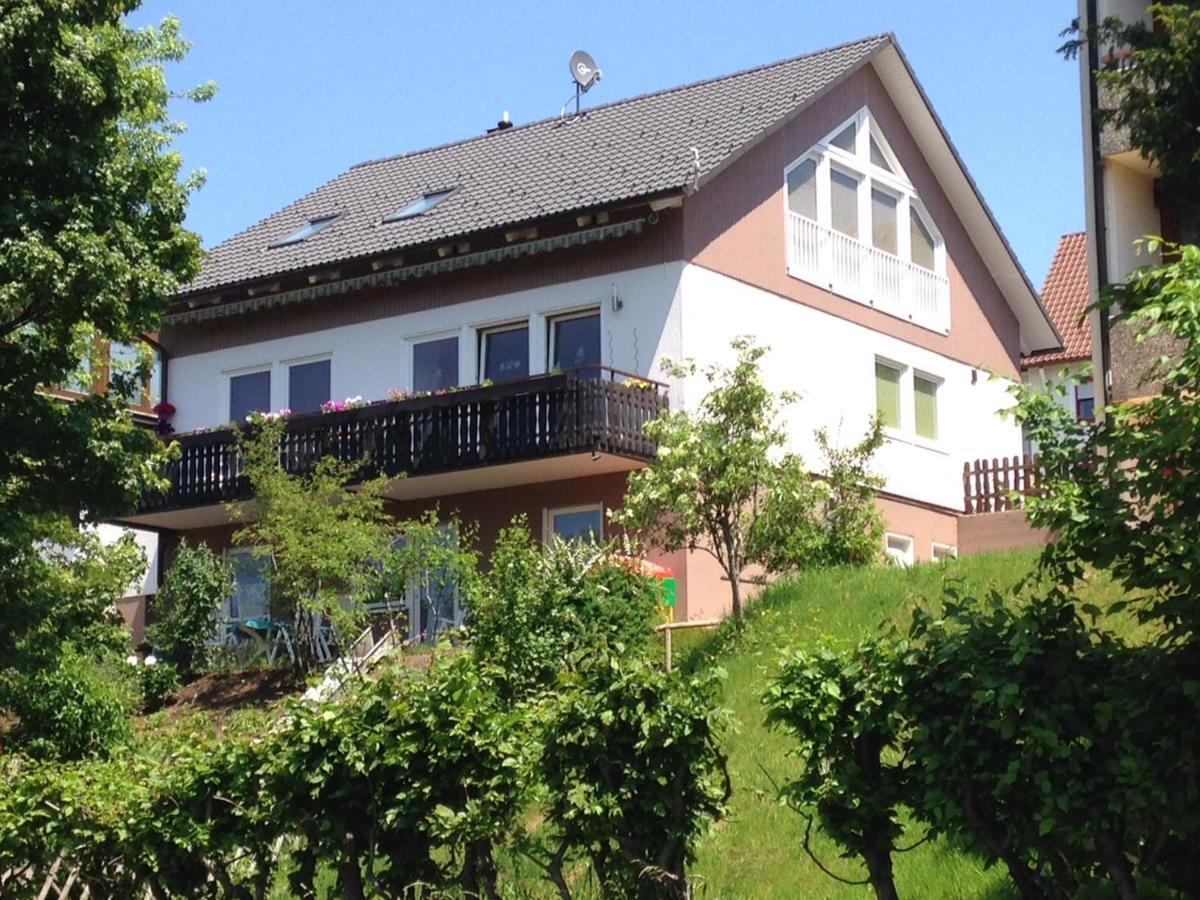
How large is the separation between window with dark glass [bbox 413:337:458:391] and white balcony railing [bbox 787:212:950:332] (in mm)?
5202

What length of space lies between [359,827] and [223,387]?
67.5 feet

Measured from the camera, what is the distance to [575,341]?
28844 mm

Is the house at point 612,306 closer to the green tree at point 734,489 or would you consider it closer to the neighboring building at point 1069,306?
the green tree at point 734,489

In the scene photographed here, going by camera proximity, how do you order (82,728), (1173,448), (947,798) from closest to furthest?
1. (1173,448)
2. (947,798)
3. (82,728)

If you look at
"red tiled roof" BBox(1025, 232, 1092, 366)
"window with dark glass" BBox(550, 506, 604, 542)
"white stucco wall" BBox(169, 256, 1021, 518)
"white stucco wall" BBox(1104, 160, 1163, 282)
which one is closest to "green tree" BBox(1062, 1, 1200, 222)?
"white stucco wall" BBox(1104, 160, 1163, 282)

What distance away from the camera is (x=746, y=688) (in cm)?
1855

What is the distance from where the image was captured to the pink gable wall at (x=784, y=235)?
1118 inches

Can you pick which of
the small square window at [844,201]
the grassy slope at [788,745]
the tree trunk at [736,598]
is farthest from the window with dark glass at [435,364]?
the grassy slope at [788,745]

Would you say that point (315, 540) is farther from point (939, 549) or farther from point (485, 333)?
point (939, 549)

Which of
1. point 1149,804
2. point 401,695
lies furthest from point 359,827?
point 1149,804

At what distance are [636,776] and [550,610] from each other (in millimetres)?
8922

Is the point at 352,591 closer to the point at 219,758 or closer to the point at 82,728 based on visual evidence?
the point at 82,728

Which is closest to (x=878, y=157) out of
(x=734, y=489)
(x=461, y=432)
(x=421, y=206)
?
(x=421, y=206)

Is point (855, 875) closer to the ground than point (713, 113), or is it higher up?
closer to the ground
